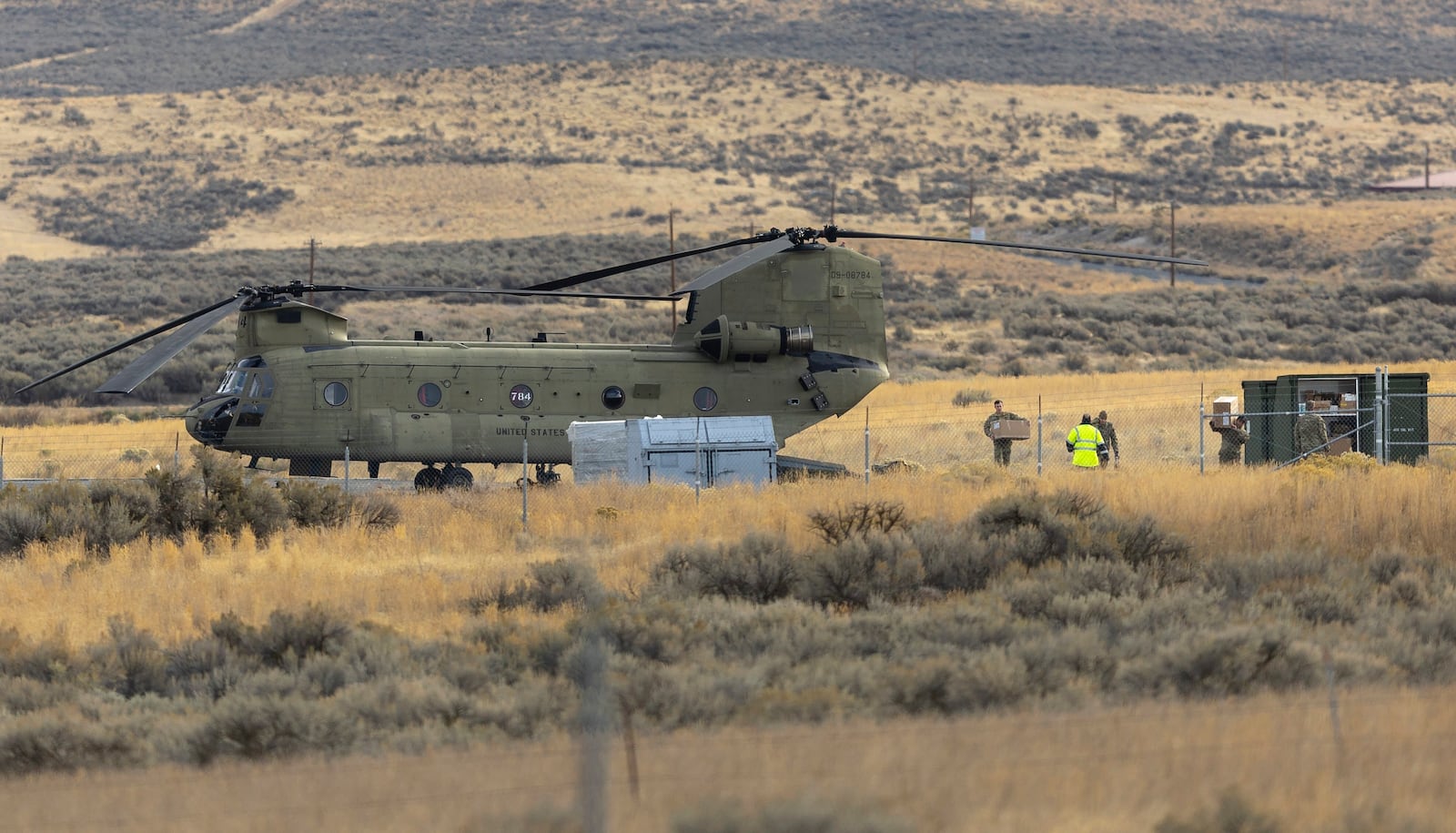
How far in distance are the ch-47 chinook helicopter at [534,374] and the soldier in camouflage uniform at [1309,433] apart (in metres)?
4.09

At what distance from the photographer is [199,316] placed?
23281mm

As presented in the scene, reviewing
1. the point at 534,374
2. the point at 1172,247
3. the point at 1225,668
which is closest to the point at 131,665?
the point at 1225,668

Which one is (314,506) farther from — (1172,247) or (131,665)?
(1172,247)

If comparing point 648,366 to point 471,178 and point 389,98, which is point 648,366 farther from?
point 389,98

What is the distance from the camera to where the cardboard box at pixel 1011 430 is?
2691cm

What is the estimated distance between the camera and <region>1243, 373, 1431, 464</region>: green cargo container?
2516 centimetres

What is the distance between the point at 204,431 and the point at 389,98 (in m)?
94.3

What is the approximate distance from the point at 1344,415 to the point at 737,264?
9511mm

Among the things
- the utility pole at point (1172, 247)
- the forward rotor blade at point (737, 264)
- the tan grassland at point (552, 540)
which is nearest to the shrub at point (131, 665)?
the tan grassland at point (552, 540)

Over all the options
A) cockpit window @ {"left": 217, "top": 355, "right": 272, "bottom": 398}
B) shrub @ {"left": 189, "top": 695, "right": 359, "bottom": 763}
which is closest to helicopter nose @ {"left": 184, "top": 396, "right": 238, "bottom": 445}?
cockpit window @ {"left": 217, "top": 355, "right": 272, "bottom": 398}

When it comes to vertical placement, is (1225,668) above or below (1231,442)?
below

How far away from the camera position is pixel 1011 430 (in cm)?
2700

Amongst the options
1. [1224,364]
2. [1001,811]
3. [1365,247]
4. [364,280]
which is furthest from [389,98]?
[1001,811]

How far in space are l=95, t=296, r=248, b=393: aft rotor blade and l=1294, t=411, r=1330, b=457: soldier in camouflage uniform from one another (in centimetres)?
1558
